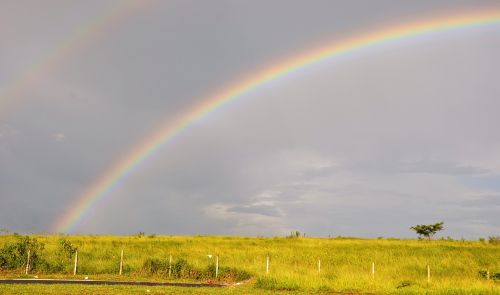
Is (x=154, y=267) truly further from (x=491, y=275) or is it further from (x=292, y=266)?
(x=491, y=275)

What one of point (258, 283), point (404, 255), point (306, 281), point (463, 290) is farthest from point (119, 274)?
point (404, 255)

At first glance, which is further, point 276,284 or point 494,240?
point 494,240

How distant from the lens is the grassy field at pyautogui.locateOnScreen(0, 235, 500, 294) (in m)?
31.7

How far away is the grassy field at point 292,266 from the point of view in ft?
104

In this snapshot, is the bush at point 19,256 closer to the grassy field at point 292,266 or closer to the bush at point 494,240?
the grassy field at point 292,266

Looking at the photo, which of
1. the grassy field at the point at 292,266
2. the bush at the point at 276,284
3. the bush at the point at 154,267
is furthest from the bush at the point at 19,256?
the bush at the point at 276,284

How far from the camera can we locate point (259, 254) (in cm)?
5788

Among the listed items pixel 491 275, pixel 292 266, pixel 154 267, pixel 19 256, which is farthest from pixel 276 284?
pixel 19 256

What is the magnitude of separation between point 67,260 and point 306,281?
2406 cm

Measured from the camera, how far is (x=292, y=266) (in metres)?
49.8

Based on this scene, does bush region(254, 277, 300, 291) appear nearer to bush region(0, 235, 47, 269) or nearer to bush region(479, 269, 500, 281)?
bush region(479, 269, 500, 281)

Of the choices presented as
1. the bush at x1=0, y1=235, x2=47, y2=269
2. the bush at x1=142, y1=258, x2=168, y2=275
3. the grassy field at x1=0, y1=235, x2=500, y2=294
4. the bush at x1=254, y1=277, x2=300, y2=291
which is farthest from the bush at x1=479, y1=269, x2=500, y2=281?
the bush at x1=0, y1=235, x2=47, y2=269

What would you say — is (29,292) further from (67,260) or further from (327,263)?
(327,263)

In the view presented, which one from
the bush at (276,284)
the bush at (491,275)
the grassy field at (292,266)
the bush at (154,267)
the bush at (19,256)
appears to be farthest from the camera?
the bush at (19,256)
